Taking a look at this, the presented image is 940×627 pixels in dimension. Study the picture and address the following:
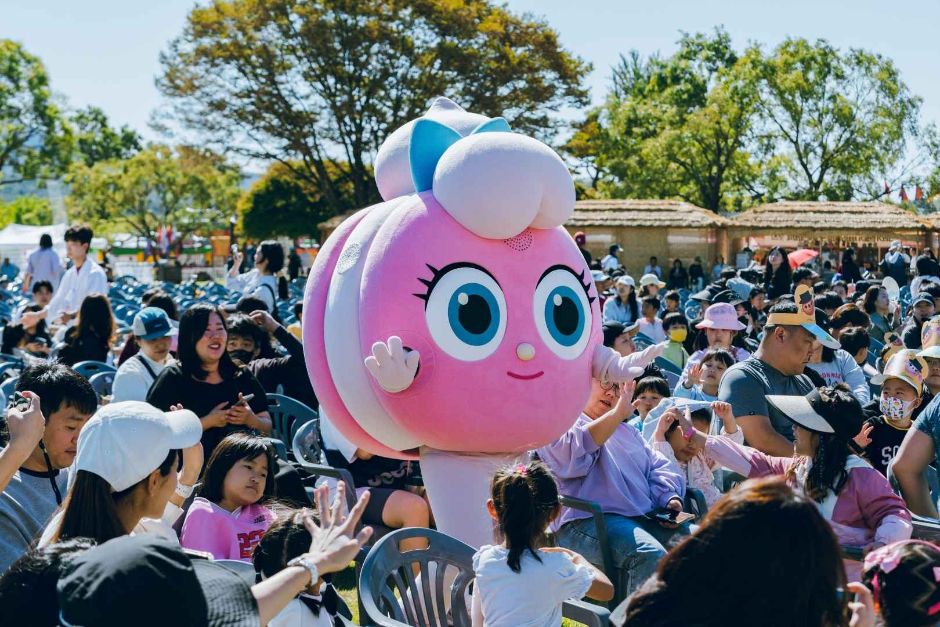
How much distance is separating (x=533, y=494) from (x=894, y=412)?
114 inches

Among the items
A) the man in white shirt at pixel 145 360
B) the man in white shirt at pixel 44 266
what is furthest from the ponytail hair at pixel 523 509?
the man in white shirt at pixel 44 266

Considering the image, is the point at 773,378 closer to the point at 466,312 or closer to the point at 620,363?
the point at 620,363

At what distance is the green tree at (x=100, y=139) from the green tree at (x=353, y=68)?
41.5 m

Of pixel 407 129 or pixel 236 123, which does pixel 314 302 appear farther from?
pixel 236 123

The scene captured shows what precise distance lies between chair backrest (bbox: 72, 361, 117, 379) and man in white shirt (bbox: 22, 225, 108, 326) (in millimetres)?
1809

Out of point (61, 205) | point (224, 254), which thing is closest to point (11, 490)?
point (224, 254)

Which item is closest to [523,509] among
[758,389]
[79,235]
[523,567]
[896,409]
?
[523,567]

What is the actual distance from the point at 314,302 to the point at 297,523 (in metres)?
1.70

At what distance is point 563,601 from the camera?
3613 millimetres

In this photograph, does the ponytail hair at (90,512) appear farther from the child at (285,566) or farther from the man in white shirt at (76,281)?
the man in white shirt at (76,281)

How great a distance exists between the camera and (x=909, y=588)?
95.4 inches

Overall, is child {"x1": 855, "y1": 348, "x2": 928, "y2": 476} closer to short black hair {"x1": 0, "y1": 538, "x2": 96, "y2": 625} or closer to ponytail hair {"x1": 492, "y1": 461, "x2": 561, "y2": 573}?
ponytail hair {"x1": 492, "y1": 461, "x2": 561, "y2": 573}

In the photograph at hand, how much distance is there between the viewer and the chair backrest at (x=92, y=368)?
7719mm

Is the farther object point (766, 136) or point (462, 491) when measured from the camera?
point (766, 136)
